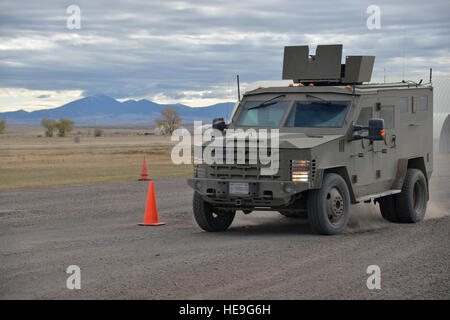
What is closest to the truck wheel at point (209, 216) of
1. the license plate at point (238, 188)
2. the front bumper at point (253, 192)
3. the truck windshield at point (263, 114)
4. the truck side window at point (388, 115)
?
the front bumper at point (253, 192)

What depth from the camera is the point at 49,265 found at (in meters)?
9.22

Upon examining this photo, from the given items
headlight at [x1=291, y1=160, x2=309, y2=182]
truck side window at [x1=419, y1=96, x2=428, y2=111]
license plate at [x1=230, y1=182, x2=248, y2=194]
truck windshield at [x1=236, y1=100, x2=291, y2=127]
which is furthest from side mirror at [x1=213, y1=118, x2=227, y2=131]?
truck side window at [x1=419, y1=96, x2=428, y2=111]

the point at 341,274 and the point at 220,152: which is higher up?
the point at 220,152

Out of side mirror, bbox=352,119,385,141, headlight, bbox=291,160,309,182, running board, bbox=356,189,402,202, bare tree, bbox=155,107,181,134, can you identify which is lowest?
running board, bbox=356,189,402,202

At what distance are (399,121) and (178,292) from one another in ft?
23.3

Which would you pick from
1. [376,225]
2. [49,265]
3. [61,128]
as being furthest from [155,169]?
[61,128]

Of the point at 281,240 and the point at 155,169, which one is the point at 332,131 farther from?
the point at 155,169

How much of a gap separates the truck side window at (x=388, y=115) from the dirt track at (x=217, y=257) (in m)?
1.80

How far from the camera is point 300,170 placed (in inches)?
428

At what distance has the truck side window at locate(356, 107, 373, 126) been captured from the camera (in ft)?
40.0

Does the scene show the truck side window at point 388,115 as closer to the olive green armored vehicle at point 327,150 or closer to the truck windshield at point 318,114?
the olive green armored vehicle at point 327,150

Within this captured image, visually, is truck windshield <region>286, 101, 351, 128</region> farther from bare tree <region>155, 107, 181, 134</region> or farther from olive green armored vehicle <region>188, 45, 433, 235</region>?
bare tree <region>155, 107, 181, 134</region>

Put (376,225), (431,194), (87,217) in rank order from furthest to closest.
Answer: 1. (431,194)
2. (87,217)
3. (376,225)

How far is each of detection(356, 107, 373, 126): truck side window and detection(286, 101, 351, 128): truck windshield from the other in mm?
300
